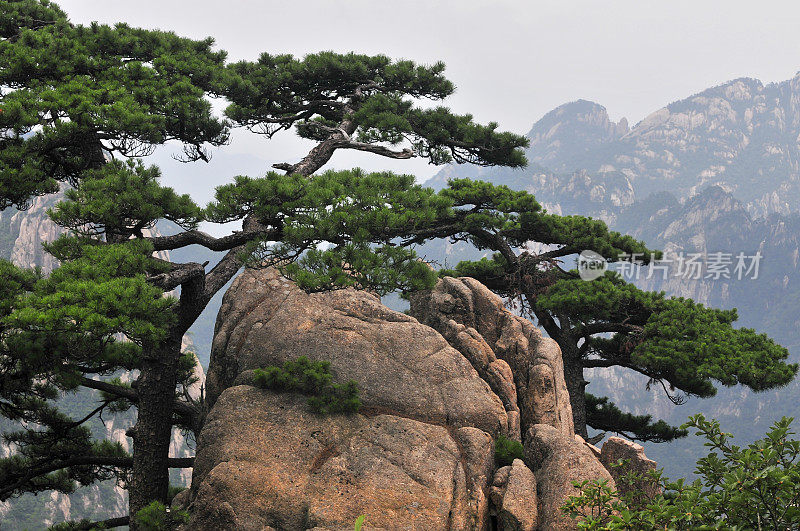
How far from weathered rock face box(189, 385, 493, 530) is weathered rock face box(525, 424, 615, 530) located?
869 mm

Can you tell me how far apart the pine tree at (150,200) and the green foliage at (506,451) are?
3.32 m

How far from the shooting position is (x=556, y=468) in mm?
9586

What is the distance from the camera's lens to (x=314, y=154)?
15266 millimetres

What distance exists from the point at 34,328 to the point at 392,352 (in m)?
5.93

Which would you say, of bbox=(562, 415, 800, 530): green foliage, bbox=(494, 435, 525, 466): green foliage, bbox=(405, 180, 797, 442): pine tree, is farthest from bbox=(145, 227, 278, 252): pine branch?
bbox=(562, 415, 800, 530): green foliage

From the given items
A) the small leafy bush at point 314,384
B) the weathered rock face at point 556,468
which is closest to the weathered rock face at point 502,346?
the weathered rock face at point 556,468

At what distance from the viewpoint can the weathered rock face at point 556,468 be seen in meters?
8.98

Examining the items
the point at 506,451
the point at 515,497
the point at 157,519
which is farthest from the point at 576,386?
the point at 157,519

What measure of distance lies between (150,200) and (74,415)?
282ft

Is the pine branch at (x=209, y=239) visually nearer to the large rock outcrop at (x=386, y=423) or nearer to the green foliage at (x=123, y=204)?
the green foliage at (x=123, y=204)

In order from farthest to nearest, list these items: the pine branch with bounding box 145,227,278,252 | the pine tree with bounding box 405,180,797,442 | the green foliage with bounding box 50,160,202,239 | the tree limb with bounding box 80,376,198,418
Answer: the pine tree with bounding box 405,180,797,442
the tree limb with bounding box 80,376,198,418
the pine branch with bounding box 145,227,278,252
the green foliage with bounding box 50,160,202,239

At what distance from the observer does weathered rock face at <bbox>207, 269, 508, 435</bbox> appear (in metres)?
10.6

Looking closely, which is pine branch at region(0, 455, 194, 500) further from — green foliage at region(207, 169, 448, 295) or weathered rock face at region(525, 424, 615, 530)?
weathered rock face at region(525, 424, 615, 530)

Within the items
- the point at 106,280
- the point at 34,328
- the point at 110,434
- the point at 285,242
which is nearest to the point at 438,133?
the point at 285,242
